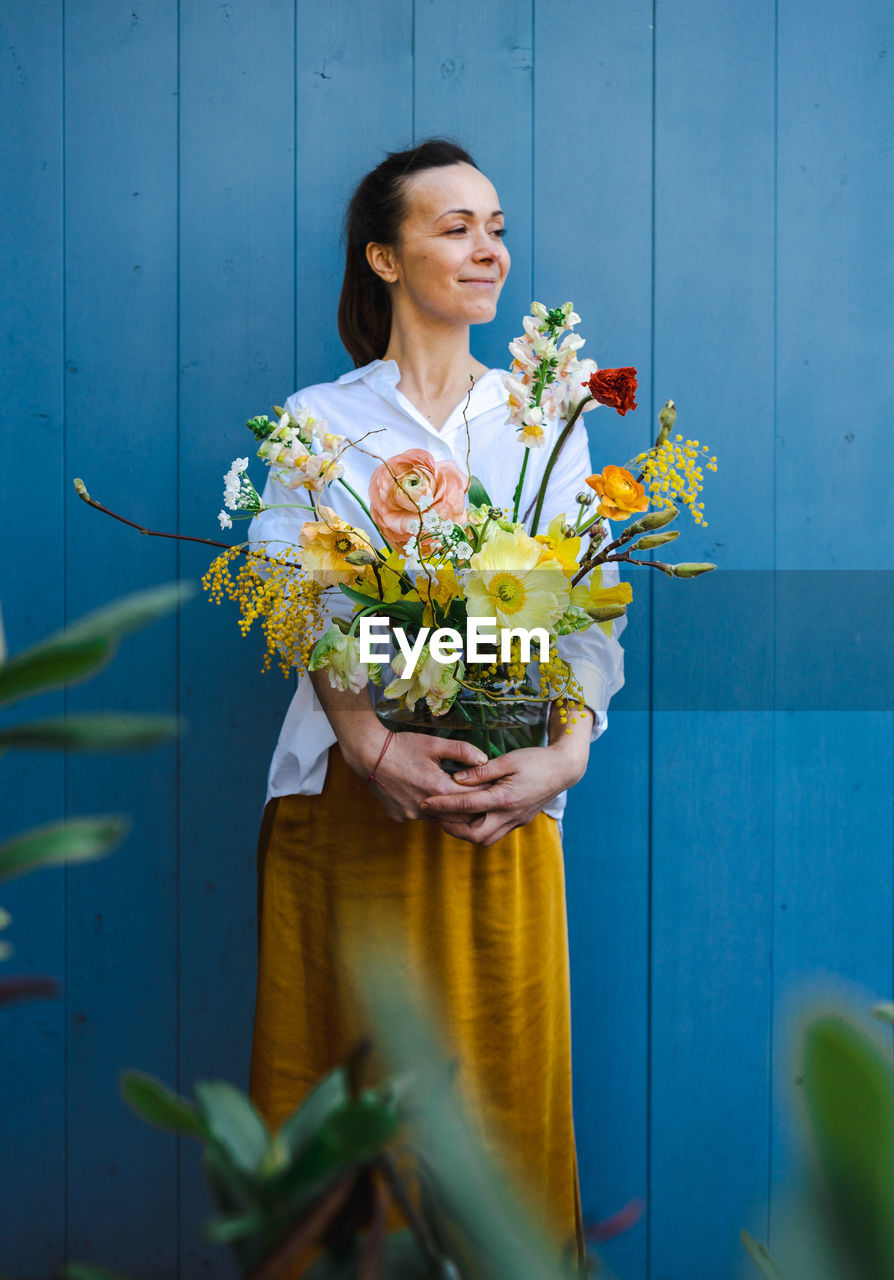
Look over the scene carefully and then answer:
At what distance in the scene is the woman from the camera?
3.11 ft

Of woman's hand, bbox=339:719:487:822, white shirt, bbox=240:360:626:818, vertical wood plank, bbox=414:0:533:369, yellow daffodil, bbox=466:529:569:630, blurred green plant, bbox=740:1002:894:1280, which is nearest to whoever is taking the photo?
blurred green plant, bbox=740:1002:894:1280

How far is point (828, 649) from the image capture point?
1299 millimetres

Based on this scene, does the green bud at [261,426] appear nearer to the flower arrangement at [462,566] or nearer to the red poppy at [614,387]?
the flower arrangement at [462,566]

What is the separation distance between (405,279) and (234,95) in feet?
1.44

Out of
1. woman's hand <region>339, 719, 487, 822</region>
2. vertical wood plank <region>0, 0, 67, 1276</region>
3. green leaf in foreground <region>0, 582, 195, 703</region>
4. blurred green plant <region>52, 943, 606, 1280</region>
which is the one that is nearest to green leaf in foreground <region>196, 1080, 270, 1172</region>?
blurred green plant <region>52, 943, 606, 1280</region>

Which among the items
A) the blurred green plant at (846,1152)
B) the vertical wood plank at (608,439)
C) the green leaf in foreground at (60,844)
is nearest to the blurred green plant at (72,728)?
the green leaf in foreground at (60,844)

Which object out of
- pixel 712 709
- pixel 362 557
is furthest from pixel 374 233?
pixel 712 709

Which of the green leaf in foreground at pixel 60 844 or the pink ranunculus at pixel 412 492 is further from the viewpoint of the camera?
the pink ranunculus at pixel 412 492

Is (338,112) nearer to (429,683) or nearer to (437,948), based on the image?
(429,683)

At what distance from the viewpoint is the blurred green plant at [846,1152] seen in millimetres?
172

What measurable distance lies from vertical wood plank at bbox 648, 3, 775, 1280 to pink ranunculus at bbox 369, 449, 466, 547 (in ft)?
1.97

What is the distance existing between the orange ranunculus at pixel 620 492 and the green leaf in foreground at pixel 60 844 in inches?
22.6

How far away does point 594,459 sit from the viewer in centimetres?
128

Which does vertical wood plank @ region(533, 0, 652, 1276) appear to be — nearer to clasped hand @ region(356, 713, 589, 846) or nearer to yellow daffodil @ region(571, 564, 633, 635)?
clasped hand @ region(356, 713, 589, 846)
